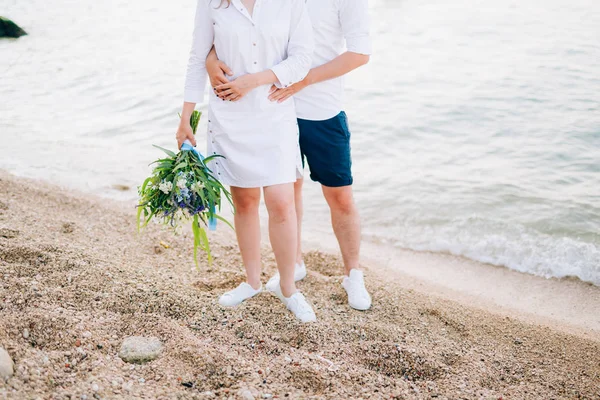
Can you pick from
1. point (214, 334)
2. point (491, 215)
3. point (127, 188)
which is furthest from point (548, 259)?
point (127, 188)

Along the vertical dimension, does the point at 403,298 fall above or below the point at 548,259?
above

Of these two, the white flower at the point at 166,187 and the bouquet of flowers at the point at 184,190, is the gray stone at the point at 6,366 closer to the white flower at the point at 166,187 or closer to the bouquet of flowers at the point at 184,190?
the bouquet of flowers at the point at 184,190

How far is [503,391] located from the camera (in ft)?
9.20

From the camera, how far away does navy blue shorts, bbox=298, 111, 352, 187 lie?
3.38 meters

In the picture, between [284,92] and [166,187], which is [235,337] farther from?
[284,92]

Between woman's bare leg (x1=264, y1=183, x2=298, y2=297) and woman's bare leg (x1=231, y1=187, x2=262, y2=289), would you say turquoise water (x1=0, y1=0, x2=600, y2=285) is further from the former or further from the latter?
woman's bare leg (x1=264, y1=183, x2=298, y2=297)

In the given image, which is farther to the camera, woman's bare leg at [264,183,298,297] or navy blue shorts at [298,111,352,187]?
navy blue shorts at [298,111,352,187]

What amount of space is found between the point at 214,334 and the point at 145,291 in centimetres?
56

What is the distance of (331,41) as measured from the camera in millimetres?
3324

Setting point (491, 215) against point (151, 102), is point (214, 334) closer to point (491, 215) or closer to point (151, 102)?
point (491, 215)

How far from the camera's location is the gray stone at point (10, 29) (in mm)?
13113

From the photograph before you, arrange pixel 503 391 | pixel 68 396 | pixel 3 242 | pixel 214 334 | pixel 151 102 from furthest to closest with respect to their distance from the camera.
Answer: pixel 151 102 < pixel 3 242 < pixel 214 334 < pixel 503 391 < pixel 68 396

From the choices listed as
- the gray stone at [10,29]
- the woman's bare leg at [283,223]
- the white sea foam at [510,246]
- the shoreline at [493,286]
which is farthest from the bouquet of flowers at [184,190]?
the gray stone at [10,29]

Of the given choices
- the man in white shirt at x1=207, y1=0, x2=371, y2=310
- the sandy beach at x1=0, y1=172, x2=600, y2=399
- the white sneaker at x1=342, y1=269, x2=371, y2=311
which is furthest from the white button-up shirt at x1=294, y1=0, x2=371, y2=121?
the sandy beach at x1=0, y1=172, x2=600, y2=399
